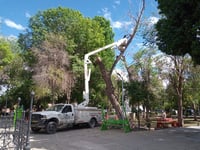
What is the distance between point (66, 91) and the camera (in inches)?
1095

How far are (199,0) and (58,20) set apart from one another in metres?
25.4

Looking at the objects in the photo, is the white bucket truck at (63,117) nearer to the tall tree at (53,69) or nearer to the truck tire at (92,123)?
the truck tire at (92,123)

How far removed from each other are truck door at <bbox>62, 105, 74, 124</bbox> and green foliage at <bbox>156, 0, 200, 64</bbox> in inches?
370

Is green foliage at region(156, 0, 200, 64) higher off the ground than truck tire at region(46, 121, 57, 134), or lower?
higher

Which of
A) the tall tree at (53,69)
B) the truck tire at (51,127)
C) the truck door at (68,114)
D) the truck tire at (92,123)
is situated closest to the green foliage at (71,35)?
the tall tree at (53,69)

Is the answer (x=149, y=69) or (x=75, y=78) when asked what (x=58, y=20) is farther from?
(x=149, y=69)

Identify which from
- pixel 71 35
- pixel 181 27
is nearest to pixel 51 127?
pixel 181 27

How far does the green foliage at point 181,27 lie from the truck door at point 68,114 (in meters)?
9.41

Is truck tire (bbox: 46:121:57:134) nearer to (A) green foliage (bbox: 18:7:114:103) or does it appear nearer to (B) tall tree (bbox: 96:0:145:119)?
(B) tall tree (bbox: 96:0:145:119)

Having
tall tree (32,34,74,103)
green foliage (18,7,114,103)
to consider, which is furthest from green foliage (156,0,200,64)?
green foliage (18,7,114,103)

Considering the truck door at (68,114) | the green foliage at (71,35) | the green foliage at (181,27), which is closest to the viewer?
the green foliage at (181,27)

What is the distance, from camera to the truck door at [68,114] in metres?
18.6

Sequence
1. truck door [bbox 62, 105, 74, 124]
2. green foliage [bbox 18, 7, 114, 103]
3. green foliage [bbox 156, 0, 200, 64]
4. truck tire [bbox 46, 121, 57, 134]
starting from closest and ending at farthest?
green foliage [bbox 156, 0, 200, 64] < truck tire [bbox 46, 121, 57, 134] < truck door [bbox 62, 105, 74, 124] < green foliage [bbox 18, 7, 114, 103]

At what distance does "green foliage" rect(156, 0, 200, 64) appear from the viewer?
36.3 feet
